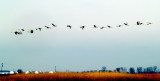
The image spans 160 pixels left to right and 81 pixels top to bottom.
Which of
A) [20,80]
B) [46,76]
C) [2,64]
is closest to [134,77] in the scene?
[46,76]

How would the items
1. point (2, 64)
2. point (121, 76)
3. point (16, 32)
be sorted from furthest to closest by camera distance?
point (2, 64)
point (121, 76)
point (16, 32)

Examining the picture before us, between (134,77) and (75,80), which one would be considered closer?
(75,80)

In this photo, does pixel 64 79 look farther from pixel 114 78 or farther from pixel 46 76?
pixel 114 78

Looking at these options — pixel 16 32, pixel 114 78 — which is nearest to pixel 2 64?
pixel 114 78

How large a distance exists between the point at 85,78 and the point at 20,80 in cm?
744

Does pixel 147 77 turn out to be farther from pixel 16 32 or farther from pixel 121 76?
pixel 16 32

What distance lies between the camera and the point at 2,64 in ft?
238

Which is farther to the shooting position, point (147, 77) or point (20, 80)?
point (147, 77)

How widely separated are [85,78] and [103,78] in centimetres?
209

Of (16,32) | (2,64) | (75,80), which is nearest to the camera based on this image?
(16,32)

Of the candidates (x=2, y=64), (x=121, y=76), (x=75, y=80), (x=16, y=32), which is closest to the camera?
(x=16, y=32)

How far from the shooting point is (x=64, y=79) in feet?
98.4

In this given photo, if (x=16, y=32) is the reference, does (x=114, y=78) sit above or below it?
below

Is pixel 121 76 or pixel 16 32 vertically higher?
pixel 16 32
